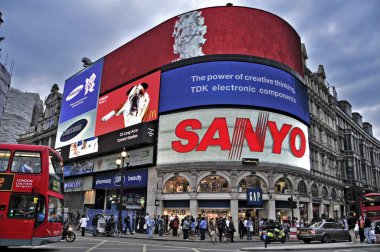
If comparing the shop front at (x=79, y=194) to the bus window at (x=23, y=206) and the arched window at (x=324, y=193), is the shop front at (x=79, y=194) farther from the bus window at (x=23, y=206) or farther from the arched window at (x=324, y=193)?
the bus window at (x=23, y=206)

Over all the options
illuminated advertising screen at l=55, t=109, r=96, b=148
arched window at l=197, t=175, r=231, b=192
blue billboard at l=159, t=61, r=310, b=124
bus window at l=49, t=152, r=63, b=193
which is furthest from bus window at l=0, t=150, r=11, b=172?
illuminated advertising screen at l=55, t=109, r=96, b=148

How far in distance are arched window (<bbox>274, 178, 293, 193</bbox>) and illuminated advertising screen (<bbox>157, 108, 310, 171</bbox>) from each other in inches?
72.1

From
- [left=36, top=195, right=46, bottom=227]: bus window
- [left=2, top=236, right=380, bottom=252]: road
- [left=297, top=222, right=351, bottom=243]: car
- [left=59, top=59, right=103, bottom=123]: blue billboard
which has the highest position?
[left=59, top=59, right=103, bottom=123]: blue billboard

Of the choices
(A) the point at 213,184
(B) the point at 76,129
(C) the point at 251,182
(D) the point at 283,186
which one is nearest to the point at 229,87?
(C) the point at 251,182

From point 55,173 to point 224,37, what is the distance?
29.2m

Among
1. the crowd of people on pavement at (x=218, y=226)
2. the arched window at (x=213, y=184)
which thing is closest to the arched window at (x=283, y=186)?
the crowd of people on pavement at (x=218, y=226)

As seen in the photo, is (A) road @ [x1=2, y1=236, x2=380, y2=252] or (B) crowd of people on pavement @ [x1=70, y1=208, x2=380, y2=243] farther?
(B) crowd of people on pavement @ [x1=70, y1=208, x2=380, y2=243]

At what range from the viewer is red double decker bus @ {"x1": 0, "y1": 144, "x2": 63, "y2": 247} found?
1474 centimetres

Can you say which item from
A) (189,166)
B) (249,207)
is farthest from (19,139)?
(249,207)

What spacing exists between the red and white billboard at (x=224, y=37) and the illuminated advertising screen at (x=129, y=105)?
2.54 meters

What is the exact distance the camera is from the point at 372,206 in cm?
3606

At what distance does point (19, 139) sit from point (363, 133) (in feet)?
250

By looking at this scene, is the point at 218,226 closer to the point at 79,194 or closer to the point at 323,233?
the point at 323,233

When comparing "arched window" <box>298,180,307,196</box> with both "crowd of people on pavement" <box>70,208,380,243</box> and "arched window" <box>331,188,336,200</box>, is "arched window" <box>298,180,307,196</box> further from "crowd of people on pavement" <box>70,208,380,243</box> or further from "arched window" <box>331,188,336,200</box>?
"arched window" <box>331,188,336,200</box>
